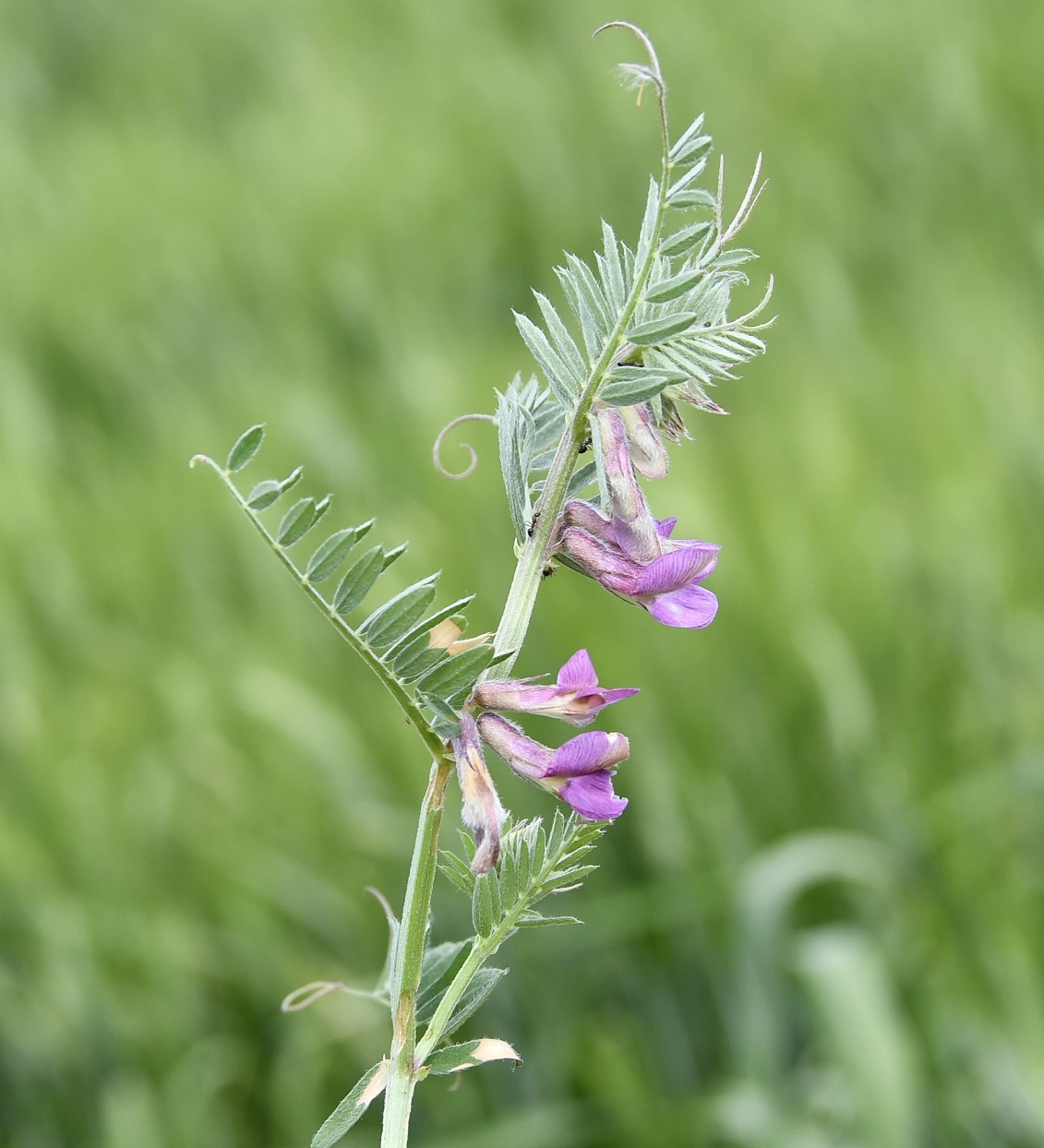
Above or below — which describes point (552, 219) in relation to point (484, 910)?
above

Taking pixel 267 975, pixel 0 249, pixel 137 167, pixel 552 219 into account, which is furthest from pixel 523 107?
pixel 267 975

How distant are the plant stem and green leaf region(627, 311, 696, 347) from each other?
7 centimetres

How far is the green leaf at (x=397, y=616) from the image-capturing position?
0.81 ft

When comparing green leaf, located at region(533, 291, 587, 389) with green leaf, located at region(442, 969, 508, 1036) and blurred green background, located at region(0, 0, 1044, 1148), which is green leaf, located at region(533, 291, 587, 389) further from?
blurred green background, located at region(0, 0, 1044, 1148)

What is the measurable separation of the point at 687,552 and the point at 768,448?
1149mm

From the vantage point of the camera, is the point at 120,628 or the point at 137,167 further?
the point at 137,167

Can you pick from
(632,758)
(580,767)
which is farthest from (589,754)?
(632,758)

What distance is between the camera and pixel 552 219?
1.98 meters

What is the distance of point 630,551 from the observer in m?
0.22

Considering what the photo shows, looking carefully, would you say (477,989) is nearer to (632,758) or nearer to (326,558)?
(326,558)

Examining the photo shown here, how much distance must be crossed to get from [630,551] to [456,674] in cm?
4

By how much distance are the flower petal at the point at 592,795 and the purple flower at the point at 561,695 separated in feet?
0.03

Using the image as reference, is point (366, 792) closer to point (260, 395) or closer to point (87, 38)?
point (260, 395)

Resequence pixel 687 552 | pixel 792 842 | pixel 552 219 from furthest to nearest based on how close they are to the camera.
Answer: pixel 552 219 < pixel 792 842 < pixel 687 552
